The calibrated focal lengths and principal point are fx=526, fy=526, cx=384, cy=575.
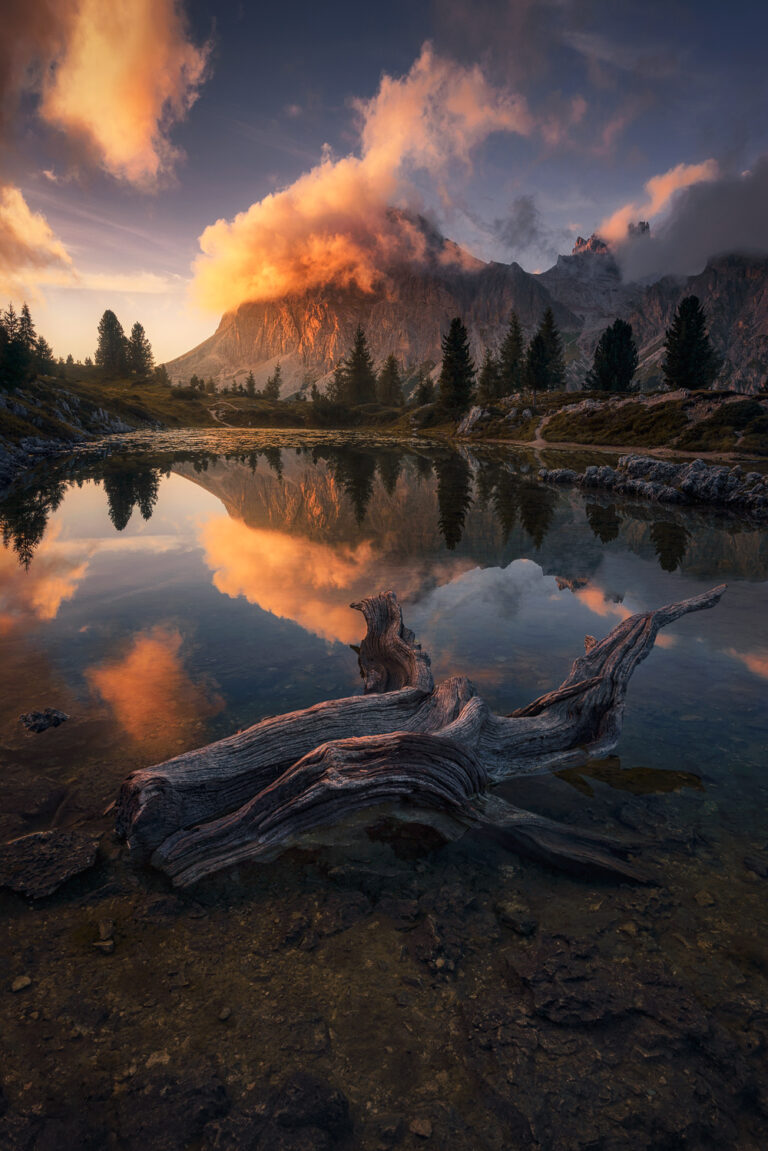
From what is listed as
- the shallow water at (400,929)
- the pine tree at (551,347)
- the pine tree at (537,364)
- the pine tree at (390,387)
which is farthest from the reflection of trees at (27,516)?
the pine tree at (390,387)

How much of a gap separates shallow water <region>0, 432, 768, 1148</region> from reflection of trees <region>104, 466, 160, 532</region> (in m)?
14.5

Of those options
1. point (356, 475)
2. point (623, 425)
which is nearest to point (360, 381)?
point (623, 425)

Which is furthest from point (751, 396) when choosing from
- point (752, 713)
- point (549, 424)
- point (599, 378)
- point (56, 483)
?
point (56, 483)

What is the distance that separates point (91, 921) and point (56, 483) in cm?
3801

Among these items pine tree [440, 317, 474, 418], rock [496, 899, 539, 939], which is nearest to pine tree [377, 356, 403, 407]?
pine tree [440, 317, 474, 418]

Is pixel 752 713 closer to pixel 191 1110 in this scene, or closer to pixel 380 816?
pixel 380 816

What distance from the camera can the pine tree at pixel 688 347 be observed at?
88.2 meters

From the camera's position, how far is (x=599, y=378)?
114 m

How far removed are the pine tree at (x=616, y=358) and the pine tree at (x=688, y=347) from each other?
17.3m

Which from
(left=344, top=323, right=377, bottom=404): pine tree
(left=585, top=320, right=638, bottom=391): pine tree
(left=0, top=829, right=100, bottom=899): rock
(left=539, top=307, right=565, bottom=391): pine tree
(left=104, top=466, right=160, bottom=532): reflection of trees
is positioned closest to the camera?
(left=0, top=829, right=100, bottom=899): rock

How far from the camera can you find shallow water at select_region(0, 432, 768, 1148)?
12.8ft

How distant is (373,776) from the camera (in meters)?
6.68

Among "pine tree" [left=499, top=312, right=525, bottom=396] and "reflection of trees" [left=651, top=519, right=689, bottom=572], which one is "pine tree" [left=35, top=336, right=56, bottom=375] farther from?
"reflection of trees" [left=651, top=519, right=689, bottom=572]

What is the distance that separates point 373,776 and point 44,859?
12.6 feet
